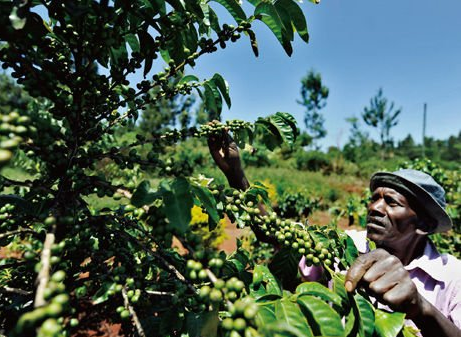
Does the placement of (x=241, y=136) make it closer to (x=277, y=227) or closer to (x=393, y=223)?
(x=277, y=227)

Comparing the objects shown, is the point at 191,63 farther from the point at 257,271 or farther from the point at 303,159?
the point at 303,159

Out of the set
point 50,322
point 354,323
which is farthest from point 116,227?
point 354,323

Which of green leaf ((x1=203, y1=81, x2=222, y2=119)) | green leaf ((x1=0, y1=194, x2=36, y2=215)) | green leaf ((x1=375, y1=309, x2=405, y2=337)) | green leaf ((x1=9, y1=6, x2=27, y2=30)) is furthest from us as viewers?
green leaf ((x1=203, y1=81, x2=222, y2=119))

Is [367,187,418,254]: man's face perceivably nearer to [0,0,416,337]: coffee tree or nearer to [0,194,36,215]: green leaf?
[0,0,416,337]: coffee tree

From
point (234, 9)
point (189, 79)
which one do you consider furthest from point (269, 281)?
point (234, 9)

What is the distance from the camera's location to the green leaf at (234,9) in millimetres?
1229

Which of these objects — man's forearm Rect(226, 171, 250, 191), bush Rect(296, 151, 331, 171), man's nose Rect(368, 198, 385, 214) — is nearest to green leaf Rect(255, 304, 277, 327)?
man's forearm Rect(226, 171, 250, 191)

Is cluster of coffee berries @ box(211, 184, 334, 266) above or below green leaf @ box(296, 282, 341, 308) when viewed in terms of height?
above

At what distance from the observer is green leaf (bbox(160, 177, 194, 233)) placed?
0.75 meters

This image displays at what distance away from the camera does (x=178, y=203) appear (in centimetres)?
77

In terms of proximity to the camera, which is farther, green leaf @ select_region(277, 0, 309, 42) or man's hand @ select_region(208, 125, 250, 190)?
man's hand @ select_region(208, 125, 250, 190)

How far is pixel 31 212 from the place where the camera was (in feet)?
3.55

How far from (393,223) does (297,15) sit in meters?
1.83

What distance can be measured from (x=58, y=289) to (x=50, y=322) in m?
0.11
